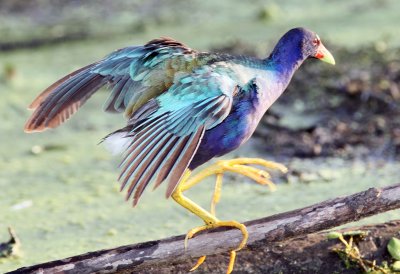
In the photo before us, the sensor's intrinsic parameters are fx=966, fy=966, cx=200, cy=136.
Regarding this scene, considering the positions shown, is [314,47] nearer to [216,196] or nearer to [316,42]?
[316,42]

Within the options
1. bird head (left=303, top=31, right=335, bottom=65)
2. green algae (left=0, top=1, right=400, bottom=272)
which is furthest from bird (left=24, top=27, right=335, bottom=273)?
green algae (left=0, top=1, right=400, bottom=272)

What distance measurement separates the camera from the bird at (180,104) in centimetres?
282

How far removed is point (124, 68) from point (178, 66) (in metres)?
0.27

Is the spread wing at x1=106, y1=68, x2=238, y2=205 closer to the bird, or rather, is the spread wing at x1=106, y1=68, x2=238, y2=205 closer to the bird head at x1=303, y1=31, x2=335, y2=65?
the bird

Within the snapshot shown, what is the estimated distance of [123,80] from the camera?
3.38 meters

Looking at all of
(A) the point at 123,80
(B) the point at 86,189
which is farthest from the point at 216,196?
(B) the point at 86,189

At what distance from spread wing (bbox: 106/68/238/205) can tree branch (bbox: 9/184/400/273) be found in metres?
0.23

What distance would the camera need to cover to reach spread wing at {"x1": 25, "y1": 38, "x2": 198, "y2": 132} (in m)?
3.22

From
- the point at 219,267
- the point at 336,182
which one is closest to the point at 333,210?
the point at 219,267

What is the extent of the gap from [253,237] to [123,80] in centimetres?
79

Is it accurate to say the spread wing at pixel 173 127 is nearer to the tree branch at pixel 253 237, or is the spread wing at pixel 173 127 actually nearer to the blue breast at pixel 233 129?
the blue breast at pixel 233 129

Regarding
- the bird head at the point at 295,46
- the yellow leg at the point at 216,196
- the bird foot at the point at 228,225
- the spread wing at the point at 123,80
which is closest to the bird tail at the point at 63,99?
the spread wing at the point at 123,80

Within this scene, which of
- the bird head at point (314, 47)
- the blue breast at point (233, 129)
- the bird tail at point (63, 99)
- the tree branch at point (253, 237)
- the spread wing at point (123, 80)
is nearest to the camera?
the tree branch at point (253, 237)

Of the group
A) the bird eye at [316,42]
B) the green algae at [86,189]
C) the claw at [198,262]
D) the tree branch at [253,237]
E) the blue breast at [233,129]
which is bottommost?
the green algae at [86,189]
